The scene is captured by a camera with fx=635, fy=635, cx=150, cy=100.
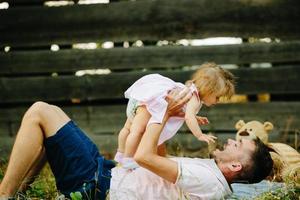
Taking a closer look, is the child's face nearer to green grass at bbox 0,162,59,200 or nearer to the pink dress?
the pink dress

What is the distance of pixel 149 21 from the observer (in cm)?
590

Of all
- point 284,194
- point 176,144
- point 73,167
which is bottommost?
point 176,144

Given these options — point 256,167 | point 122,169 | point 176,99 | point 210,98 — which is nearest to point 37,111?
point 122,169

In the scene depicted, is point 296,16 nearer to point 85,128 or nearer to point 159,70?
point 159,70

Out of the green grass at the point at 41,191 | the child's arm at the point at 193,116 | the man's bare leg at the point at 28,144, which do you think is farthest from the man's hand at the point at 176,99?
the green grass at the point at 41,191

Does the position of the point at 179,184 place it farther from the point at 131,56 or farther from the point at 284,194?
the point at 131,56

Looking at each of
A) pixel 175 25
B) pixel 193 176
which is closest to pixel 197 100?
pixel 193 176

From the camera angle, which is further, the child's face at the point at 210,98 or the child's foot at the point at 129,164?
the child's face at the point at 210,98

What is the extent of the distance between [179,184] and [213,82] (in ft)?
2.55

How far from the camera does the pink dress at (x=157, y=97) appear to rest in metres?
3.43

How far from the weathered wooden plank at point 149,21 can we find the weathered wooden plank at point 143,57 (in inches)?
4.3

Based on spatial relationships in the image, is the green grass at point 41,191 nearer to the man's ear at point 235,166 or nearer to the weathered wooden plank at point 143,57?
the man's ear at point 235,166

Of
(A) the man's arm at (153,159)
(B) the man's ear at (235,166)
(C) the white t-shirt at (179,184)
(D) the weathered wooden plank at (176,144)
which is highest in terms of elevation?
(A) the man's arm at (153,159)

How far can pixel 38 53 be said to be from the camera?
6.09 m
